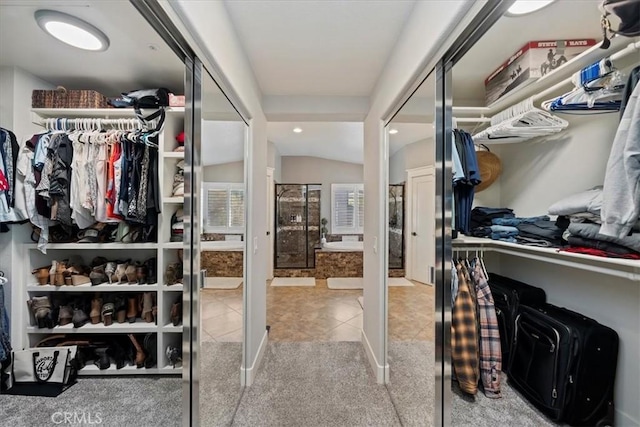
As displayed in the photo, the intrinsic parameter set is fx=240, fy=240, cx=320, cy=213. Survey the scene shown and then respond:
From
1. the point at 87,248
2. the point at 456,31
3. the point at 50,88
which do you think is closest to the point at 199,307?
the point at 87,248

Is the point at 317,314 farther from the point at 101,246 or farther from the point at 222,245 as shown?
the point at 101,246

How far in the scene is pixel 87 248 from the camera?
0.90 m

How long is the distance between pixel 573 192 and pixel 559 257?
25 centimetres

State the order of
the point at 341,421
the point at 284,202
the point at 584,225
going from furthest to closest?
the point at 284,202, the point at 341,421, the point at 584,225

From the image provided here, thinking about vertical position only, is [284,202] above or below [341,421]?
above

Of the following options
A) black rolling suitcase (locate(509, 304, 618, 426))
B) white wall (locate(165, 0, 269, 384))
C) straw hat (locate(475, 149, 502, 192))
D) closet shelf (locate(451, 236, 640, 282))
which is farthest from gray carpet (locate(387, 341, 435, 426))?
white wall (locate(165, 0, 269, 384))

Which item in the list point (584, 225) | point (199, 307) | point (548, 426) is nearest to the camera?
point (584, 225)

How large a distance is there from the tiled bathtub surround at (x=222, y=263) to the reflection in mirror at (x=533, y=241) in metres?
1.17

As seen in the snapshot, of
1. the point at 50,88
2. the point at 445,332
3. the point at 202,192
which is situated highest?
the point at 50,88

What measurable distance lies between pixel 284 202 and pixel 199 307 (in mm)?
4515

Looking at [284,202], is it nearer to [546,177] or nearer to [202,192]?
[202,192]

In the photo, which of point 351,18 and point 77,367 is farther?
point 351,18

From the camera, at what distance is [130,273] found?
996mm

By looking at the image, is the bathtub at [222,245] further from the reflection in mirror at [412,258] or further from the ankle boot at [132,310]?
the reflection in mirror at [412,258]
